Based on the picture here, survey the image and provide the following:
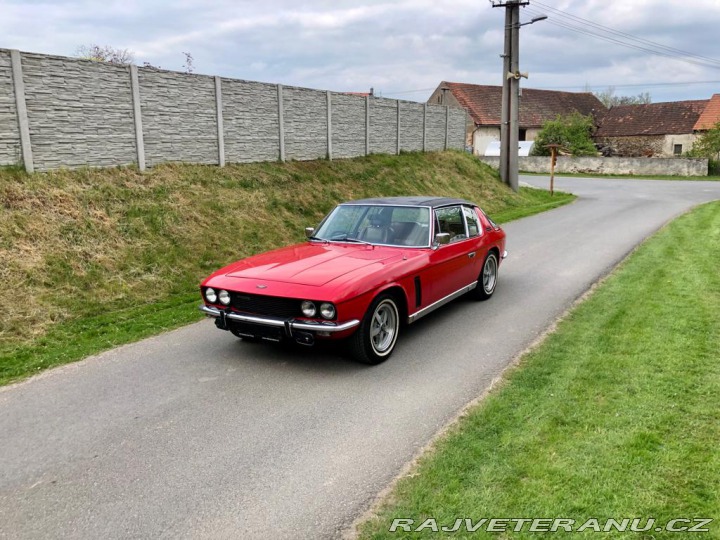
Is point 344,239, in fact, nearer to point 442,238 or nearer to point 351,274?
point 442,238

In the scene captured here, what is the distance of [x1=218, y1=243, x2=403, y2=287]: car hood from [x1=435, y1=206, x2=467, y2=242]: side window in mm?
854

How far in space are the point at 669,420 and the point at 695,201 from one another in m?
23.0

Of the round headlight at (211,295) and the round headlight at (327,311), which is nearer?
the round headlight at (327,311)

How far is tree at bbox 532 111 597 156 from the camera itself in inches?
1863

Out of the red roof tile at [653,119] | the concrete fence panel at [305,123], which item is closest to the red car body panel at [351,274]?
the concrete fence panel at [305,123]

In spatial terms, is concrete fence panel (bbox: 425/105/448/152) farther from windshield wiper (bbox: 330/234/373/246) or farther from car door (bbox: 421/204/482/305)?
windshield wiper (bbox: 330/234/373/246)

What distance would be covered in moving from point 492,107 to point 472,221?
52.0 meters

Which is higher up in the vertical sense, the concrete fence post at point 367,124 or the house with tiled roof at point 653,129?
the house with tiled roof at point 653,129

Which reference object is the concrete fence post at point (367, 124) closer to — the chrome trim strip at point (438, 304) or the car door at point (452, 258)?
the car door at point (452, 258)

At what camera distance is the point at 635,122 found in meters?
54.6

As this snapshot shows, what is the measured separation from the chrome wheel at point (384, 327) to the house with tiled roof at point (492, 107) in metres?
49.9

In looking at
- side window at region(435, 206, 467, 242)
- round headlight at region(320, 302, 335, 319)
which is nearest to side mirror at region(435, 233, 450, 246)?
side window at region(435, 206, 467, 242)

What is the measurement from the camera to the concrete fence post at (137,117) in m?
11.0

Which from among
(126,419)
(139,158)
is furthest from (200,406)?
(139,158)
